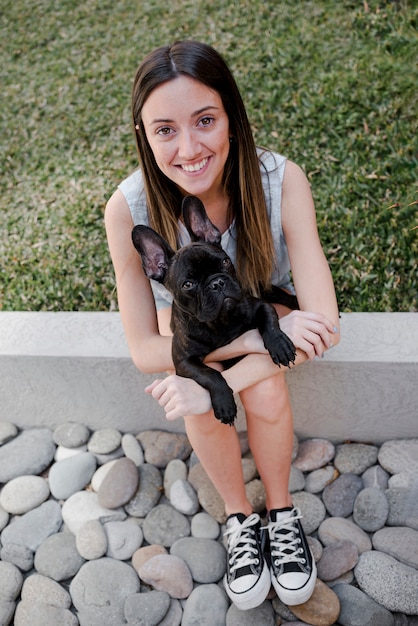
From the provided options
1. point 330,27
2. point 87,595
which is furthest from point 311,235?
point 330,27

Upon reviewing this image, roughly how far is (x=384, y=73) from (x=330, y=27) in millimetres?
852

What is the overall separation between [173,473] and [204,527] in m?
0.35

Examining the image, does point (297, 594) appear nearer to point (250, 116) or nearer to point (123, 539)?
point (123, 539)

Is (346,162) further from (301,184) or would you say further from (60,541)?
(60,541)

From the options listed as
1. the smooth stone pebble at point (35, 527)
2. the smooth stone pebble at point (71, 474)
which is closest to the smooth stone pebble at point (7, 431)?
the smooth stone pebble at point (71, 474)

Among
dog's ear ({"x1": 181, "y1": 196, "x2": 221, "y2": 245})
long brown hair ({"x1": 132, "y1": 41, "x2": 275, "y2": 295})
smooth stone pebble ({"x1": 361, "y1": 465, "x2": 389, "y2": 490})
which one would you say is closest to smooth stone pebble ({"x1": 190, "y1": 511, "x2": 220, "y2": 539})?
smooth stone pebble ({"x1": 361, "y1": 465, "x2": 389, "y2": 490})

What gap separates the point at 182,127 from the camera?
92.1 inches

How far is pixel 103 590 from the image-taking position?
2.63 metres

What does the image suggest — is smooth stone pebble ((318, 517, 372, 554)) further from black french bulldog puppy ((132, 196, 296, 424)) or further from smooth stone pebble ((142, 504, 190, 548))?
black french bulldog puppy ((132, 196, 296, 424))

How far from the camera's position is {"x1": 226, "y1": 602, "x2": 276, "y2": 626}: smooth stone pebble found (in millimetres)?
2402

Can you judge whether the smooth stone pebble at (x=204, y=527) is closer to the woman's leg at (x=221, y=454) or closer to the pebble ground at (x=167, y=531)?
the pebble ground at (x=167, y=531)

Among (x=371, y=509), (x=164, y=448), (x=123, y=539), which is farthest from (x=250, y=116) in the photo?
(x=123, y=539)

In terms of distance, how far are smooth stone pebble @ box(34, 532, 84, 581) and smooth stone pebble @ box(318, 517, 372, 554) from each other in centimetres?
113

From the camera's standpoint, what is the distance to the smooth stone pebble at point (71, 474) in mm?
3117
